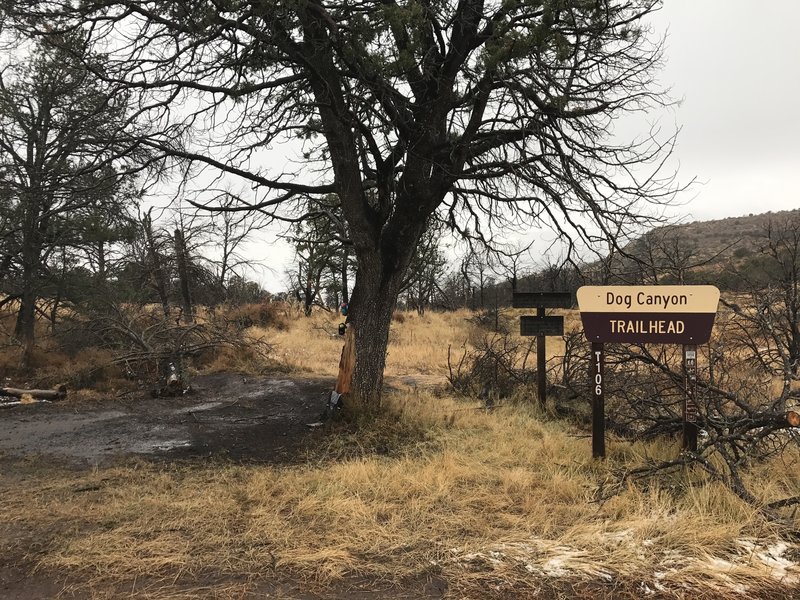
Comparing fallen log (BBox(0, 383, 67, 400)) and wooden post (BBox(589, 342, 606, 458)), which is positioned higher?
wooden post (BBox(589, 342, 606, 458))

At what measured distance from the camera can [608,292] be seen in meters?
5.49

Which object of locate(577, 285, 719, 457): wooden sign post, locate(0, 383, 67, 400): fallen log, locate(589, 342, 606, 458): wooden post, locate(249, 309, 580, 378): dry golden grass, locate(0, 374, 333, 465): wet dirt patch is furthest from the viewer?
locate(249, 309, 580, 378): dry golden grass

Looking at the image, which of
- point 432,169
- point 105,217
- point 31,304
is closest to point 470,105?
point 432,169

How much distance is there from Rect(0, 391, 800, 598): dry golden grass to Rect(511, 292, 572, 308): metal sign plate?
3.72 metres

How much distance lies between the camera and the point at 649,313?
5.34 m

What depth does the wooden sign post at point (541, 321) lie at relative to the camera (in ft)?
30.7

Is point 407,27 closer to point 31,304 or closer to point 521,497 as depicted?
point 521,497

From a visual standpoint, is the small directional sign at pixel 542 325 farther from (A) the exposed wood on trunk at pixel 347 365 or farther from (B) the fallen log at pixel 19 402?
(B) the fallen log at pixel 19 402

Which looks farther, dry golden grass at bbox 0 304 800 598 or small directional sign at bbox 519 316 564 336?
small directional sign at bbox 519 316 564 336

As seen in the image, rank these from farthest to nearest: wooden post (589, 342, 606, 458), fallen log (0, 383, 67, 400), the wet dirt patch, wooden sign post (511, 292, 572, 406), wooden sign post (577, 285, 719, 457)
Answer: fallen log (0, 383, 67, 400) → wooden sign post (511, 292, 572, 406) → the wet dirt patch → wooden post (589, 342, 606, 458) → wooden sign post (577, 285, 719, 457)

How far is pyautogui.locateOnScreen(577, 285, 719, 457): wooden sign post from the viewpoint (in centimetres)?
513

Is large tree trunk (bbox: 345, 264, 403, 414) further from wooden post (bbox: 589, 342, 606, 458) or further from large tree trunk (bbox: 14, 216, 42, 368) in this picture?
large tree trunk (bbox: 14, 216, 42, 368)

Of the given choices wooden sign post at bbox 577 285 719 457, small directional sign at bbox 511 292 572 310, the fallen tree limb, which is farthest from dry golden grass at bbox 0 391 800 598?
the fallen tree limb

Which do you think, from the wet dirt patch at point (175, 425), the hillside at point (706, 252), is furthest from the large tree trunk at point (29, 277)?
the hillside at point (706, 252)
